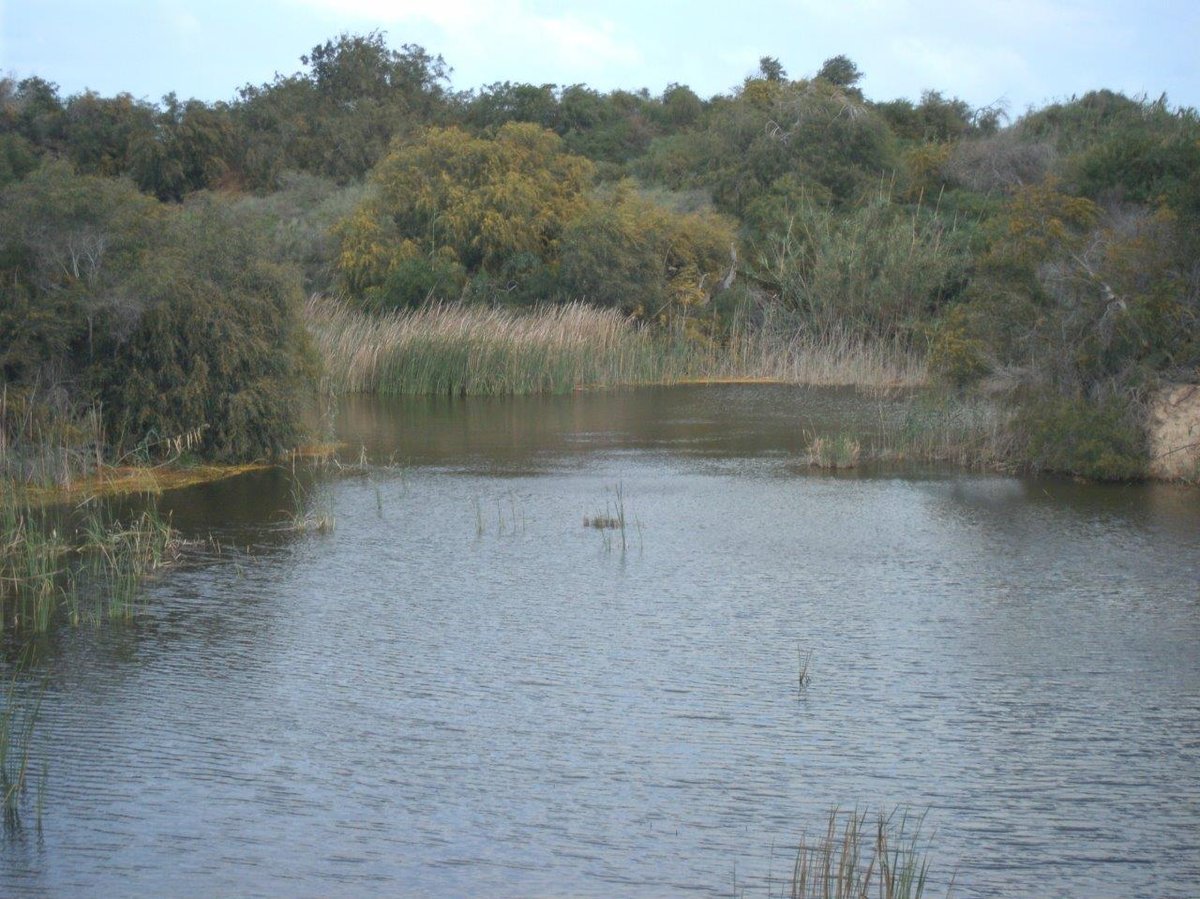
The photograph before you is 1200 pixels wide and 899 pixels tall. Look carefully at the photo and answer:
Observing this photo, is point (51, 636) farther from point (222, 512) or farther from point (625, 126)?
point (625, 126)

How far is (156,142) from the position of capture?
47156 mm

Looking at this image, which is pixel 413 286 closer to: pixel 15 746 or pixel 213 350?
pixel 213 350

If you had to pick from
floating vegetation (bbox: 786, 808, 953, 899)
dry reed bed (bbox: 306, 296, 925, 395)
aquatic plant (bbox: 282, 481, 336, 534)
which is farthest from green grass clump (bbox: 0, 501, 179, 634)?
dry reed bed (bbox: 306, 296, 925, 395)

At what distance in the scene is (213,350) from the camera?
16.9m

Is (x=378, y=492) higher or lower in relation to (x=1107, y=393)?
lower

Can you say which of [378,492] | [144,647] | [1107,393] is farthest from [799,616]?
[1107,393]

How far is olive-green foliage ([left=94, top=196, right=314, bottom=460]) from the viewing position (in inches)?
647

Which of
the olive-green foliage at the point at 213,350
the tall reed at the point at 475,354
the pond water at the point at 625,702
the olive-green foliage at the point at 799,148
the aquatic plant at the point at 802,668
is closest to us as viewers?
the pond water at the point at 625,702

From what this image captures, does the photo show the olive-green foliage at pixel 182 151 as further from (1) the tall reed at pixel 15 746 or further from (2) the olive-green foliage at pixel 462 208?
(1) the tall reed at pixel 15 746

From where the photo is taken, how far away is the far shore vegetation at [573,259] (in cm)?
1620

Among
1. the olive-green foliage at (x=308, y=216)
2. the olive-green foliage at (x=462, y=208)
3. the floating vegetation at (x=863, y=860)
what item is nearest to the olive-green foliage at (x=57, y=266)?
the floating vegetation at (x=863, y=860)

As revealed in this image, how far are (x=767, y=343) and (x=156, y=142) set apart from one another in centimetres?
2374

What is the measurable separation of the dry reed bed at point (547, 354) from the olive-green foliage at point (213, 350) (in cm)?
903

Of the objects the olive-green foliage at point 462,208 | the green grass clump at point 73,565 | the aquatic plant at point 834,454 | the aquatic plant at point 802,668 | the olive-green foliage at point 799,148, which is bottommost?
the aquatic plant at point 802,668
